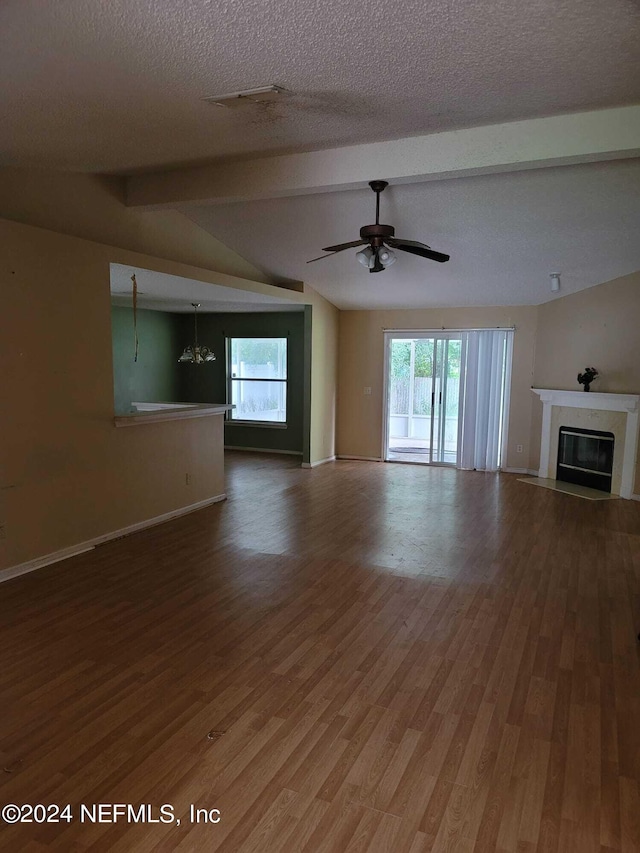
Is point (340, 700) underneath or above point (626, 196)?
underneath

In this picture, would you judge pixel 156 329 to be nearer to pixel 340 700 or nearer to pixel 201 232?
pixel 201 232

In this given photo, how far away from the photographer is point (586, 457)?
7.05m

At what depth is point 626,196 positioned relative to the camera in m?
4.47

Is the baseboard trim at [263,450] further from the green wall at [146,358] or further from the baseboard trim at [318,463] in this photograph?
the green wall at [146,358]

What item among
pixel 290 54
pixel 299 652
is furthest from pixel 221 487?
pixel 290 54

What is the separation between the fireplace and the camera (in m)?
6.77

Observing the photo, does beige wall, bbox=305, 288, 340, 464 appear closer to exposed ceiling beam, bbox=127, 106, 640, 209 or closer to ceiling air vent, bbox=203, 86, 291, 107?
exposed ceiling beam, bbox=127, 106, 640, 209

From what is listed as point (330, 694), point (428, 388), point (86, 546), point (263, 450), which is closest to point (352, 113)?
point (330, 694)

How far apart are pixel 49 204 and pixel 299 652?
3.68 metres

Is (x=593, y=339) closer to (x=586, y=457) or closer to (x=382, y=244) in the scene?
(x=586, y=457)

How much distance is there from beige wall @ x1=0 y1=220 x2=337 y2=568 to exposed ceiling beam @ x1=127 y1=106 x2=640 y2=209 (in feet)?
2.49

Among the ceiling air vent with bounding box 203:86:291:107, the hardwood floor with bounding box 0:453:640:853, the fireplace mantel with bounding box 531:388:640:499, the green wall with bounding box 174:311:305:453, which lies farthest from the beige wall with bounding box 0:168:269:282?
the fireplace mantel with bounding box 531:388:640:499

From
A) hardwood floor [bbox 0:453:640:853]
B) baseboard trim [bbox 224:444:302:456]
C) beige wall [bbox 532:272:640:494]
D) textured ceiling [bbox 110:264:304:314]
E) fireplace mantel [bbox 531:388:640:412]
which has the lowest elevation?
hardwood floor [bbox 0:453:640:853]

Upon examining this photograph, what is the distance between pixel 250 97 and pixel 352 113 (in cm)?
66
